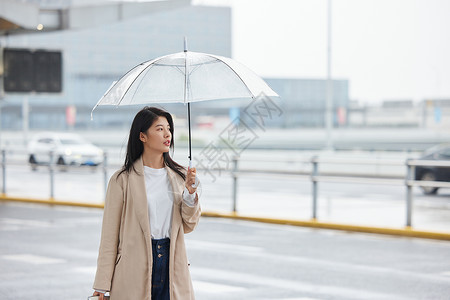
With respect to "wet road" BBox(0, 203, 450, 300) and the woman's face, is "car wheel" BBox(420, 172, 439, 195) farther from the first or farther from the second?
the woman's face

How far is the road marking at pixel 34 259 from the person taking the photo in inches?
354

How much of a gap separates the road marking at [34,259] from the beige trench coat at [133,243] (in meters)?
5.34

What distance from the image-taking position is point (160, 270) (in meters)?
3.92

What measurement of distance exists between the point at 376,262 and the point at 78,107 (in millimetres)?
71233

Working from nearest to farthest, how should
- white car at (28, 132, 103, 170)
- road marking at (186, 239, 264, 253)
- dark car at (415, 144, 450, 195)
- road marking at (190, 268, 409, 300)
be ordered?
road marking at (190, 268, 409, 300)
road marking at (186, 239, 264, 253)
dark car at (415, 144, 450, 195)
white car at (28, 132, 103, 170)

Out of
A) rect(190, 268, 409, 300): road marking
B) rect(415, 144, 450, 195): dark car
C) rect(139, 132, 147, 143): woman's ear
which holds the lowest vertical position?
rect(190, 268, 409, 300): road marking

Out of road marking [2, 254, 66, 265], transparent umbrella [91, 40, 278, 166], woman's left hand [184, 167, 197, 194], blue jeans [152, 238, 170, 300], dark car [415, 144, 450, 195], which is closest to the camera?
woman's left hand [184, 167, 197, 194]

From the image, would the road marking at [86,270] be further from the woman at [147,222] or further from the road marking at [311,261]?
the woman at [147,222]

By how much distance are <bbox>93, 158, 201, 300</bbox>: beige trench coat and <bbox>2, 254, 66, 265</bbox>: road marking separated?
5.34 meters

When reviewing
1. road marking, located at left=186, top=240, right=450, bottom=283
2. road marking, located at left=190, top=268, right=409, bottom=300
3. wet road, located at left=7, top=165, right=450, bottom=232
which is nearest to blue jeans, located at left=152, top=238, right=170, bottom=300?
road marking, located at left=190, top=268, right=409, bottom=300

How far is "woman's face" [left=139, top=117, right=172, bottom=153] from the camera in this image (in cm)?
397

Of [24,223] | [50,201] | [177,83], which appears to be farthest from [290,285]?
[50,201]

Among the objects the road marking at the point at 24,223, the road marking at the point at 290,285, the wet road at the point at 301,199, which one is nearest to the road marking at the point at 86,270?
the road marking at the point at 290,285

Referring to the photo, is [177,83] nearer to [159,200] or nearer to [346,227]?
[159,200]
